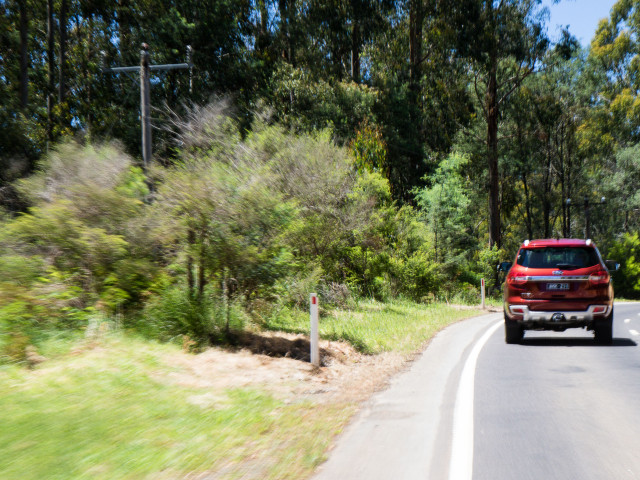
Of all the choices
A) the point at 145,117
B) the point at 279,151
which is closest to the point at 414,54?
the point at 279,151

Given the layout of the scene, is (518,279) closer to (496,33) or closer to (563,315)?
(563,315)

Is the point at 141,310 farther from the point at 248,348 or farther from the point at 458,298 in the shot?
the point at 458,298

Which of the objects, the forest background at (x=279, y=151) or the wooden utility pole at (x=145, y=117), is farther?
the wooden utility pole at (x=145, y=117)

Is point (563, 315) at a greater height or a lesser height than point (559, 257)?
lesser

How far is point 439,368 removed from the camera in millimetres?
9633

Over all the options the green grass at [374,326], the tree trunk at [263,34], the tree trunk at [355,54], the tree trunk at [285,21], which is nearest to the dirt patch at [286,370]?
the green grass at [374,326]

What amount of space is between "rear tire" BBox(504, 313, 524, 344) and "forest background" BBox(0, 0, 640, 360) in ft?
13.6

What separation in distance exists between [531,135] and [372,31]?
55.4ft

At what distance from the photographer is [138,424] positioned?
5.52 meters

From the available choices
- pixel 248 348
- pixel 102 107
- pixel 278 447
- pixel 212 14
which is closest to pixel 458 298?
pixel 212 14

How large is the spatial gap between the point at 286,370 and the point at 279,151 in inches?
465

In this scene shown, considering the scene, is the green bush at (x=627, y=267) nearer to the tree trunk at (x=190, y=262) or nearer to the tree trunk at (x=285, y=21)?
the tree trunk at (x=285, y=21)

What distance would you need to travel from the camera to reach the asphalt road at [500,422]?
4867 millimetres

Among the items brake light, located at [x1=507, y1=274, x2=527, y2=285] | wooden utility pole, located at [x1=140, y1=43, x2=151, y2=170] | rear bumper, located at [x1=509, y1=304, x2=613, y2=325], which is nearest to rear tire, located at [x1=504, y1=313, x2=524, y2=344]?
rear bumper, located at [x1=509, y1=304, x2=613, y2=325]
